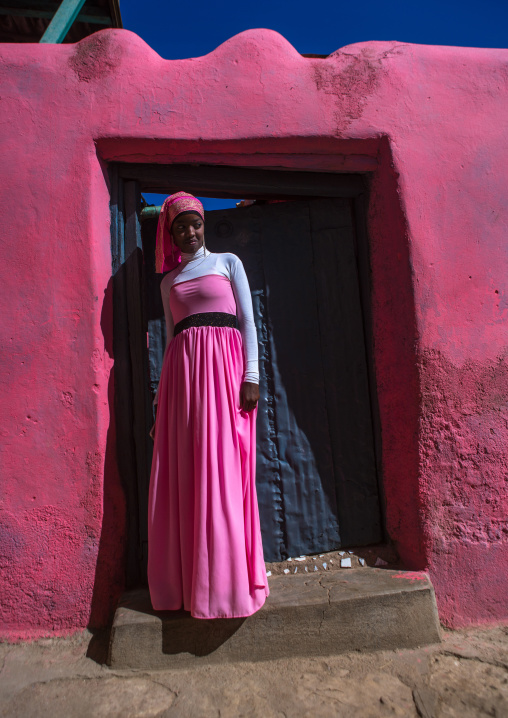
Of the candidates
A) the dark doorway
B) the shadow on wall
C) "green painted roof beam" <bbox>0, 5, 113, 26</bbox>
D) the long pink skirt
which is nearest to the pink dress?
the long pink skirt

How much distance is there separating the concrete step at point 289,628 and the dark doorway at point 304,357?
48cm

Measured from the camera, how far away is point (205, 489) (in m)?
2.13

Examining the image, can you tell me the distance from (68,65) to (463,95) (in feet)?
7.12

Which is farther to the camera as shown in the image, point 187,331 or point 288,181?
point 288,181

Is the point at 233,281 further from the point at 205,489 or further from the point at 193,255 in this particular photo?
the point at 205,489

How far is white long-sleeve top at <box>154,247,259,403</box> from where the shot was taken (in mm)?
2344

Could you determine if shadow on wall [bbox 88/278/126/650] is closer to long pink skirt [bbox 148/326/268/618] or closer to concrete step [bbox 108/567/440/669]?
concrete step [bbox 108/567/440/669]

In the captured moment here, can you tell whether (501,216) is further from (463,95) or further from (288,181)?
(288,181)

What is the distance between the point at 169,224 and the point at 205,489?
1.34m

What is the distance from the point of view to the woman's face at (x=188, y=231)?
241cm

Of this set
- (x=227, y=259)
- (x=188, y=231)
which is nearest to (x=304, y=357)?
(x=227, y=259)

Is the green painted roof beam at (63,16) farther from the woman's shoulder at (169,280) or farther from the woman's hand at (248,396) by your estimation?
the woman's hand at (248,396)

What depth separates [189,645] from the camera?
211 cm

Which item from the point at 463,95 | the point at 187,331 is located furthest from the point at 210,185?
the point at 463,95
